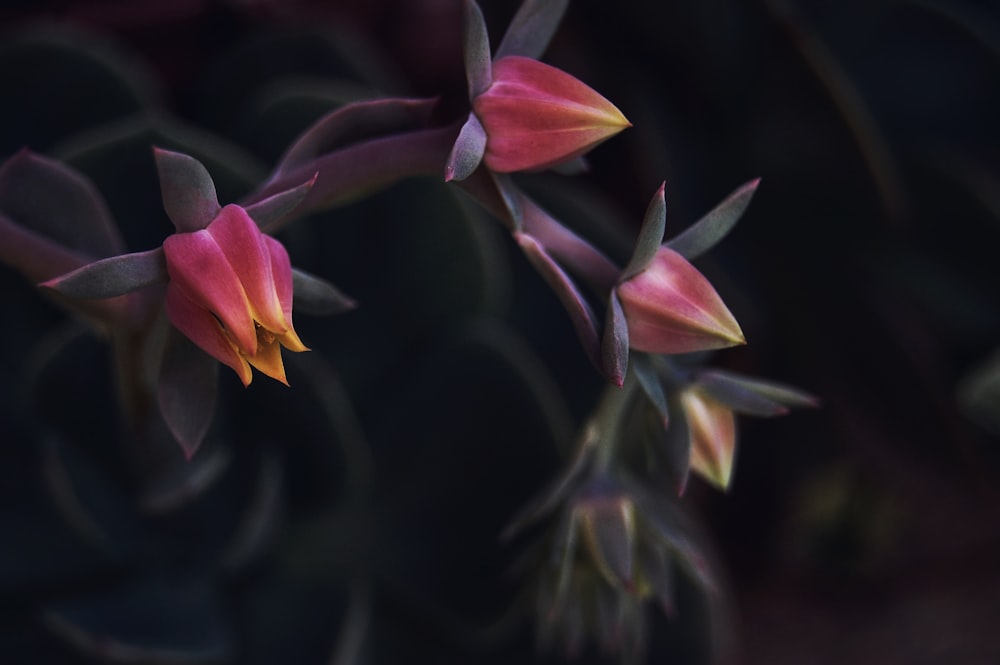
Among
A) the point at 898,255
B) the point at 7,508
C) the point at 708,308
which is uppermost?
the point at 708,308

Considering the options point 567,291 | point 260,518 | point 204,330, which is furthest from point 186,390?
point 260,518

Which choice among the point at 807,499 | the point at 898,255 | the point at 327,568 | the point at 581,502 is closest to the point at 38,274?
the point at 581,502

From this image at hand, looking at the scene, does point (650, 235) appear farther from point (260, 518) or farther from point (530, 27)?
point (260, 518)

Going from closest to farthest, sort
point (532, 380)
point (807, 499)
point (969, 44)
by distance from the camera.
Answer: point (532, 380)
point (969, 44)
point (807, 499)

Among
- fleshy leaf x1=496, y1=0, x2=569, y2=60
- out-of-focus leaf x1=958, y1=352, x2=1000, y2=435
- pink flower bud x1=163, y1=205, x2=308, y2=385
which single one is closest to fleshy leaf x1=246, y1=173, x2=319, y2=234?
pink flower bud x1=163, y1=205, x2=308, y2=385

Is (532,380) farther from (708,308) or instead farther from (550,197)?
(708,308)

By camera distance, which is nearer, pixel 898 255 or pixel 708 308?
pixel 708 308
